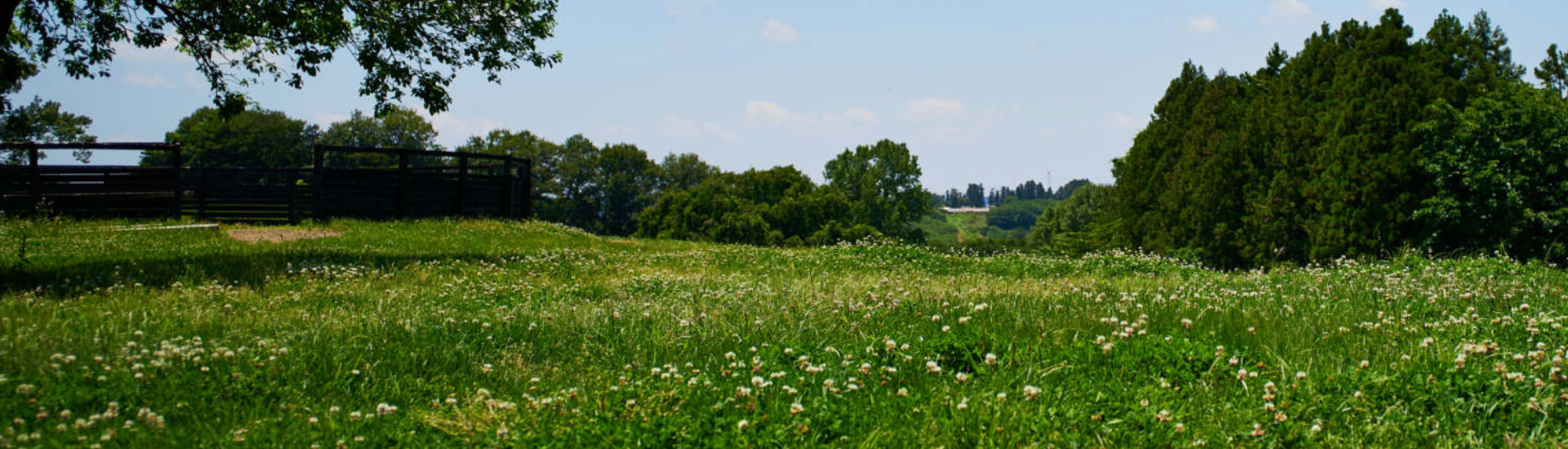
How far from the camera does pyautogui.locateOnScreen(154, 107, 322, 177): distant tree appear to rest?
7031 centimetres

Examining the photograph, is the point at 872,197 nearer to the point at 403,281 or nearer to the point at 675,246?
the point at 675,246

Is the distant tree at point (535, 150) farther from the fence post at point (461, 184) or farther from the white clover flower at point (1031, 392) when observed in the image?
the white clover flower at point (1031, 392)

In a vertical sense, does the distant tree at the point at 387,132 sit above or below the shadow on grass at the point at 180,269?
above

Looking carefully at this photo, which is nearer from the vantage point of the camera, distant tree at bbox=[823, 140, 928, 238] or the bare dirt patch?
the bare dirt patch

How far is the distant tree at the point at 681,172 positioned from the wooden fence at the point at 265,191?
68422 millimetres

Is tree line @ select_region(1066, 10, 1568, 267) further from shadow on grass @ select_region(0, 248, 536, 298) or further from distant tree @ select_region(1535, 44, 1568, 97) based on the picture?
shadow on grass @ select_region(0, 248, 536, 298)

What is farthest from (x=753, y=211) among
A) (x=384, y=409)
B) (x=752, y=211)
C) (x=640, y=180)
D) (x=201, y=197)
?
(x=384, y=409)

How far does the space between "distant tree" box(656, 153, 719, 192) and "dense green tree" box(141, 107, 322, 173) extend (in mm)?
34785

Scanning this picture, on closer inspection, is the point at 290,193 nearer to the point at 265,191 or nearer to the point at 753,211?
the point at 265,191

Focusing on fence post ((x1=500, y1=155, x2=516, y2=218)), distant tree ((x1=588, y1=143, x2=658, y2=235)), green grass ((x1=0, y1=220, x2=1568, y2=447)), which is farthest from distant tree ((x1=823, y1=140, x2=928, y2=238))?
green grass ((x1=0, y1=220, x2=1568, y2=447))

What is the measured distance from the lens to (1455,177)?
1126 inches

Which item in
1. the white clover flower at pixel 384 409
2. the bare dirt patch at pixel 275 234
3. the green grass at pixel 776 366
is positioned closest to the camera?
the green grass at pixel 776 366

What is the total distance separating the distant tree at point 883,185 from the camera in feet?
271

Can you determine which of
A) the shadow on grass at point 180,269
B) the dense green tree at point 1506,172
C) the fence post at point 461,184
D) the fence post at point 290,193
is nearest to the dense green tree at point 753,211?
the fence post at point 461,184
